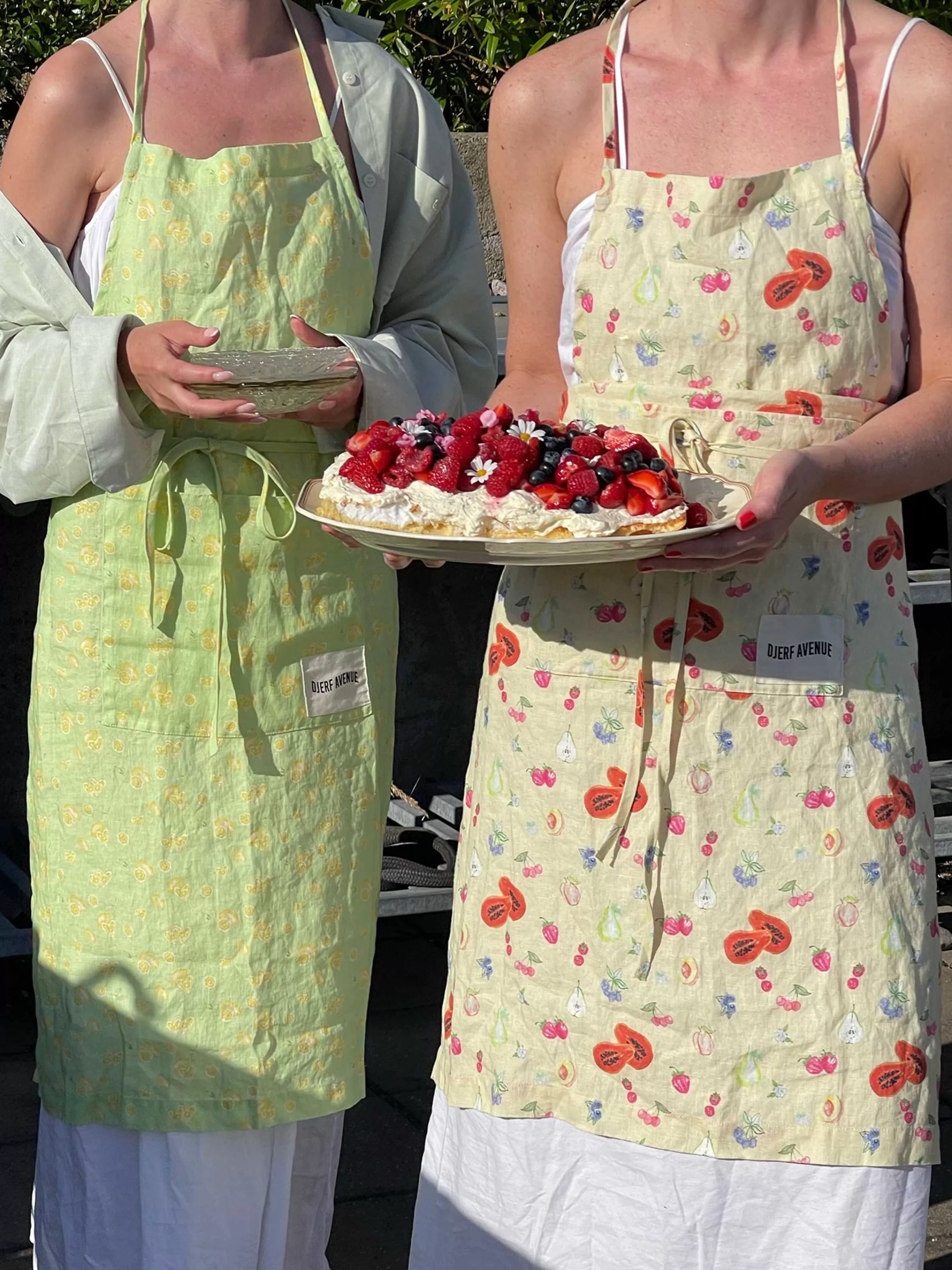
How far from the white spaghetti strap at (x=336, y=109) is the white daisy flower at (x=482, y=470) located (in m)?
0.77

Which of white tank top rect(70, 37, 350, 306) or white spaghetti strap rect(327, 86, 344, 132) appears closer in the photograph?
white tank top rect(70, 37, 350, 306)

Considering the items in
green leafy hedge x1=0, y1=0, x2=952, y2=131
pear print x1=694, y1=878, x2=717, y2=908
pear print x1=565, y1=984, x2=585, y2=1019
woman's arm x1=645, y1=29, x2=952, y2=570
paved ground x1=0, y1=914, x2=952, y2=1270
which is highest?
green leafy hedge x1=0, y1=0, x2=952, y2=131

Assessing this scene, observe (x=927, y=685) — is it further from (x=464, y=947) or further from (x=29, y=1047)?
(x=464, y=947)

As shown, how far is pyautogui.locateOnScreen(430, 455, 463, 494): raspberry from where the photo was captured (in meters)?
2.04

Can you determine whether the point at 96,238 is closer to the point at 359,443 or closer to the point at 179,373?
the point at 179,373

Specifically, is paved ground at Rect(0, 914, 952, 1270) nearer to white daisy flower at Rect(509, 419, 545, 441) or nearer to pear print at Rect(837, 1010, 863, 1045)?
pear print at Rect(837, 1010, 863, 1045)

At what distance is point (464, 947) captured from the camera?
2.22 metres

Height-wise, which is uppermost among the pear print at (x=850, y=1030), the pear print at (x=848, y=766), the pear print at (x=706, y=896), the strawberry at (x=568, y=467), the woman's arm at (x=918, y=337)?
the woman's arm at (x=918, y=337)

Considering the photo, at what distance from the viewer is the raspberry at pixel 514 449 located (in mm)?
2004

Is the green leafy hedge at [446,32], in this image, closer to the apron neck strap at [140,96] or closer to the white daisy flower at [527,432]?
the apron neck strap at [140,96]

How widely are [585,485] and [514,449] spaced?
0.12 metres

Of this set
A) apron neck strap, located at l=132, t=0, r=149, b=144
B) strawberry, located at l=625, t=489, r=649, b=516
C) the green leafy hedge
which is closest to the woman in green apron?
apron neck strap, located at l=132, t=0, r=149, b=144

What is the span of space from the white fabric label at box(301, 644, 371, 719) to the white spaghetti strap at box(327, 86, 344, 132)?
77 centimetres

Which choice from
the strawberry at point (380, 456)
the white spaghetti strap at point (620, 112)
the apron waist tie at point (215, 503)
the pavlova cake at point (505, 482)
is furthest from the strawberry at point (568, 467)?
the apron waist tie at point (215, 503)
